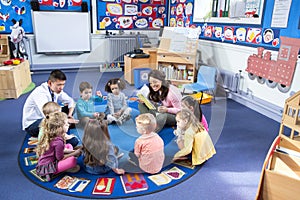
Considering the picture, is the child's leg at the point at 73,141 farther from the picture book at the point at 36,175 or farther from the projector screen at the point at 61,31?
the projector screen at the point at 61,31

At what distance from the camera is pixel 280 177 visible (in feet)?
3.88

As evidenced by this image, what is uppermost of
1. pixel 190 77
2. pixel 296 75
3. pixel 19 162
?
pixel 296 75

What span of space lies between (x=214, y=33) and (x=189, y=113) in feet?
8.24

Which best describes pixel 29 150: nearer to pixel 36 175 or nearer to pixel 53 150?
pixel 36 175

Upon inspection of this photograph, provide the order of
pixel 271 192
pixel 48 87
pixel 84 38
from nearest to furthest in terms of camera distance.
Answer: pixel 271 192
pixel 48 87
pixel 84 38

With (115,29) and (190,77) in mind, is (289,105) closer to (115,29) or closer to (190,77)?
(190,77)

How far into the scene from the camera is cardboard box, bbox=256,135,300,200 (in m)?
1.17

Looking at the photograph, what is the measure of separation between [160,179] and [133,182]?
0.21 m

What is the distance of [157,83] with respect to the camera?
2.75m

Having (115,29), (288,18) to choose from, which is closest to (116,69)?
(115,29)

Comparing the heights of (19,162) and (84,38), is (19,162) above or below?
below

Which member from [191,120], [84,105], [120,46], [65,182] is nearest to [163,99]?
[191,120]

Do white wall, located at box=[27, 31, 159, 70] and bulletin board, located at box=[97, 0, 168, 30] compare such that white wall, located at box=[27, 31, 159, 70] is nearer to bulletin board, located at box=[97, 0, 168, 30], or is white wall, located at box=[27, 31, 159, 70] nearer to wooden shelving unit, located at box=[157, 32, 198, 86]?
bulletin board, located at box=[97, 0, 168, 30]

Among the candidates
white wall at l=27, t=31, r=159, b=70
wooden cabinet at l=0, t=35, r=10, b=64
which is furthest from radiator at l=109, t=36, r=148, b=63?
wooden cabinet at l=0, t=35, r=10, b=64
